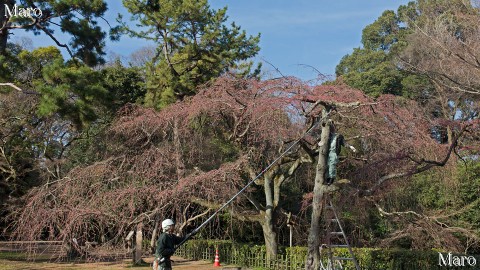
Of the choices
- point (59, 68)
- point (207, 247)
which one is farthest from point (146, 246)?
point (59, 68)

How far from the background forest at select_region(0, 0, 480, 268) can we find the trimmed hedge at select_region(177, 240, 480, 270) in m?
0.68

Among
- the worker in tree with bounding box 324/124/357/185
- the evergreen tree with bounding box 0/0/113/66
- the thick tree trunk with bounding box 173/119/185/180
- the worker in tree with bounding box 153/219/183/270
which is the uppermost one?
the evergreen tree with bounding box 0/0/113/66

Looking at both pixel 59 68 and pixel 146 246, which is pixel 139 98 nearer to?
pixel 146 246

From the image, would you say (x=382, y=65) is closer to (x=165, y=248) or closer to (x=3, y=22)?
(x=3, y=22)

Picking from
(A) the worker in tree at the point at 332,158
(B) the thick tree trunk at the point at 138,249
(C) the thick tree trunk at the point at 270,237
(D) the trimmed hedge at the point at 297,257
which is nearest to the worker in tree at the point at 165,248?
(A) the worker in tree at the point at 332,158

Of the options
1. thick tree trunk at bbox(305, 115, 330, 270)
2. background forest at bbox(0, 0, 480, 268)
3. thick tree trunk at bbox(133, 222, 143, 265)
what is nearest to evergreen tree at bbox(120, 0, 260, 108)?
background forest at bbox(0, 0, 480, 268)

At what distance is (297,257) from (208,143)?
478cm

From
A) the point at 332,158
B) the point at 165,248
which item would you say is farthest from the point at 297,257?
the point at 165,248

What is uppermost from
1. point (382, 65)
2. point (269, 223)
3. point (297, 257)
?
point (382, 65)

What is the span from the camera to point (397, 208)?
1512cm

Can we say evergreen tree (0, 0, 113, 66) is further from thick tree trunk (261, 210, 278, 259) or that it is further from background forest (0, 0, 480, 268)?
thick tree trunk (261, 210, 278, 259)

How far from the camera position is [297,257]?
12398 mm

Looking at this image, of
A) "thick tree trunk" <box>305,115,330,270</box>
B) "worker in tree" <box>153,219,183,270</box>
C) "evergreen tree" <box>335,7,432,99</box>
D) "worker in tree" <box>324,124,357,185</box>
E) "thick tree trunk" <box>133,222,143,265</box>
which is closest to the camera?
"worker in tree" <box>153,219,183,270</box>

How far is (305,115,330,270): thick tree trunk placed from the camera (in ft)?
Result: 22.1
